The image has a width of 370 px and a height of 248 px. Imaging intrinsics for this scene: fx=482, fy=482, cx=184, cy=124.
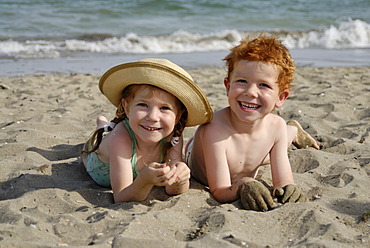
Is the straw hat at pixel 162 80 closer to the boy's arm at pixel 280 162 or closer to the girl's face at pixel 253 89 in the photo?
the girl's face at pixel 253 89

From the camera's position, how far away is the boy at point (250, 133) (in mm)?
3096

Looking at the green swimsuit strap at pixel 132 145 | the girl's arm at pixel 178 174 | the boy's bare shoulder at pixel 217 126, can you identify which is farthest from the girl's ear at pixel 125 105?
the boy's bare shoulder at pixel 217 126

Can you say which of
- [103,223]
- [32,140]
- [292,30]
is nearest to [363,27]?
[292,30]

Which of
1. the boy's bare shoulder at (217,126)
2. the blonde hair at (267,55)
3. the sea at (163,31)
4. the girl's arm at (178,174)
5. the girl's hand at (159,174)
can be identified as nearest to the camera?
the girl's hand at (159,174)

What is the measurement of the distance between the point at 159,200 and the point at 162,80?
0.85 meters

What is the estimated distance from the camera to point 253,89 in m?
3.11

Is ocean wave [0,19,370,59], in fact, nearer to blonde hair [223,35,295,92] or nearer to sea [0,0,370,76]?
sea [0,0,370,76]

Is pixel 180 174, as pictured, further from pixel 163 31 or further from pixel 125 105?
pixel 163 31

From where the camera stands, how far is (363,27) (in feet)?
46.2

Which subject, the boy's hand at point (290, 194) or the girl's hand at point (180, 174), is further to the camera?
the boy's hand at point (290, 194)

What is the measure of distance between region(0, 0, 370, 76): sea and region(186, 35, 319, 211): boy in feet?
18.0

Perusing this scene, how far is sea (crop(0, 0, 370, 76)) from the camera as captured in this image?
984 centimetres

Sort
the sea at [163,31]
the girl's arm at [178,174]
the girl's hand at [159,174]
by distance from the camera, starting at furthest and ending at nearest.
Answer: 1. the sea at [163,31]
2. the girl's arm at [178,174]
3. the girl's hand at [159,174]

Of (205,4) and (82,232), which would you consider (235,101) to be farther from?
(205,4)
